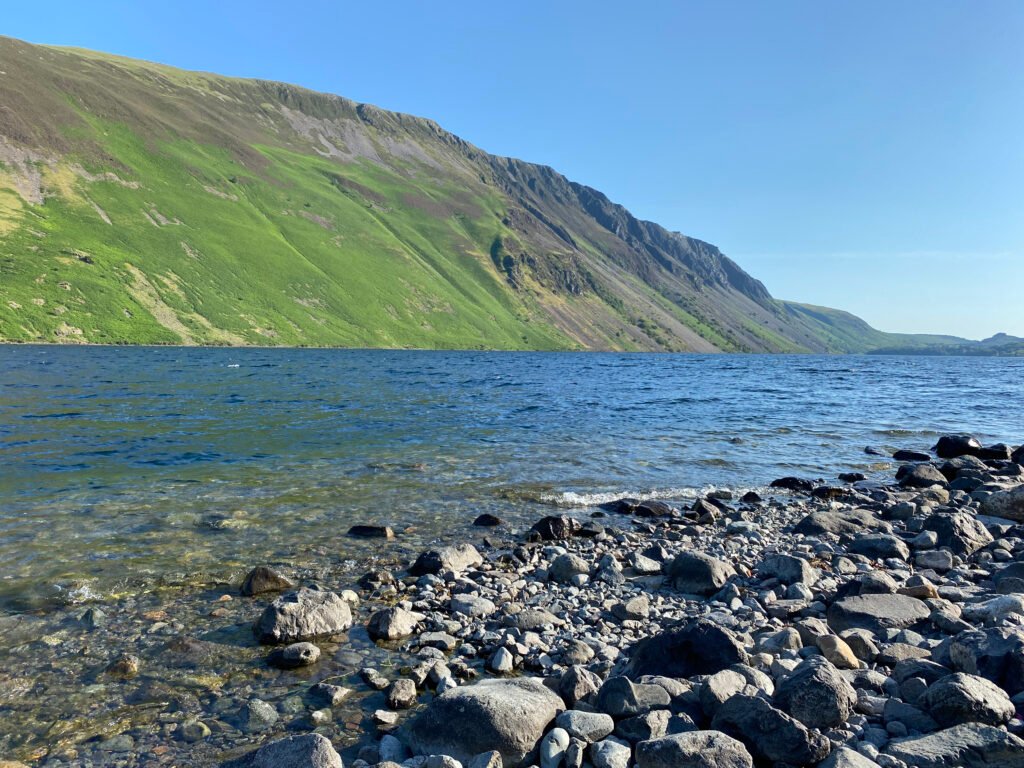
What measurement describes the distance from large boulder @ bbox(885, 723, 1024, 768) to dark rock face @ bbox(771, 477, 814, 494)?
681 inches

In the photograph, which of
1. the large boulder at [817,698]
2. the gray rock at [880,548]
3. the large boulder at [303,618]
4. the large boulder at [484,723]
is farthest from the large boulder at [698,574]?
the large boulder at [303,618]

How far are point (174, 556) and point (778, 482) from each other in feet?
67.0

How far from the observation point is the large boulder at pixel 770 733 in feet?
18.8

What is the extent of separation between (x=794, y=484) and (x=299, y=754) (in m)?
20.9

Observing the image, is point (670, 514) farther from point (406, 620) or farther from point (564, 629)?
point (406, 620)

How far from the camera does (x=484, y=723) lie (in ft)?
20.5

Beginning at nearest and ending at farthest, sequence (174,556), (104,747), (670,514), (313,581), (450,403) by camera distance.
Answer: (104,747) < (313,581) < (174,556) < (670,514) < (450,403)

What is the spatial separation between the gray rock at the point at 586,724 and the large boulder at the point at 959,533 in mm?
11970

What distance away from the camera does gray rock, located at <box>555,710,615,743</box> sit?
20.8 feet

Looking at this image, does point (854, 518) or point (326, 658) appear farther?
point (854, 518)

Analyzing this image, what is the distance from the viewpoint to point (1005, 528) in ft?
52.7

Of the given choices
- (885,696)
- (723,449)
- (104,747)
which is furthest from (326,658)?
(723,449)

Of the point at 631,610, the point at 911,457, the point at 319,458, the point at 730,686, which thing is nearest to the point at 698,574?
the point at 631,610

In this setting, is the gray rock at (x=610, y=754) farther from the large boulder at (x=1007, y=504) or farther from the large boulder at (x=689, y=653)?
the large boulder at (x=1007, y=504)
